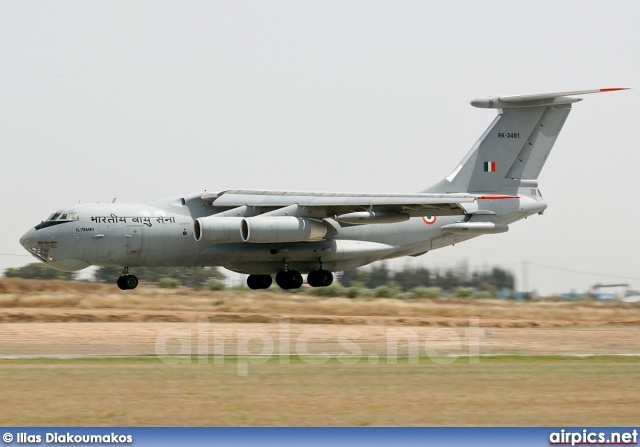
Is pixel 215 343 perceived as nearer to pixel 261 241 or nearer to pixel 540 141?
pixel 261 241

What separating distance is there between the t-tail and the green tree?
1185cm

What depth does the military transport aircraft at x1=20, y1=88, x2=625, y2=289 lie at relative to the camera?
2373 centimetres

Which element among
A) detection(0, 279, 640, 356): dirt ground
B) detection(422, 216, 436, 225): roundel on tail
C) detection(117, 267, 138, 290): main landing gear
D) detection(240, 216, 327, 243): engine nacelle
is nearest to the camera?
detection(0, 279, 640, 356): dirt ground

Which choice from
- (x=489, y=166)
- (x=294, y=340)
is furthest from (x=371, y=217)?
(x=294, y=340)

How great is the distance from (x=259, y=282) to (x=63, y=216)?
18.5 ft

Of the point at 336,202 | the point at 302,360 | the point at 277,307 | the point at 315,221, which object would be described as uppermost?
the point at 336,202

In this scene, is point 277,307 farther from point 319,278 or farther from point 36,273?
point 36,273

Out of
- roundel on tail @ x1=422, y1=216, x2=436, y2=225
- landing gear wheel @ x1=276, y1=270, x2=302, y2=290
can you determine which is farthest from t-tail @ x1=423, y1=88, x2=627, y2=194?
landing gear wheel @ x1=276, y1=270, x2=302, y2=290

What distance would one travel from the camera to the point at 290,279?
25766mm

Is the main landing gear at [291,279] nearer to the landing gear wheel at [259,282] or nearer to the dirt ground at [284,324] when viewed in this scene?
the landing gear wheel at [259,282]

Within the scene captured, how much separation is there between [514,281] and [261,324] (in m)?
10.6
